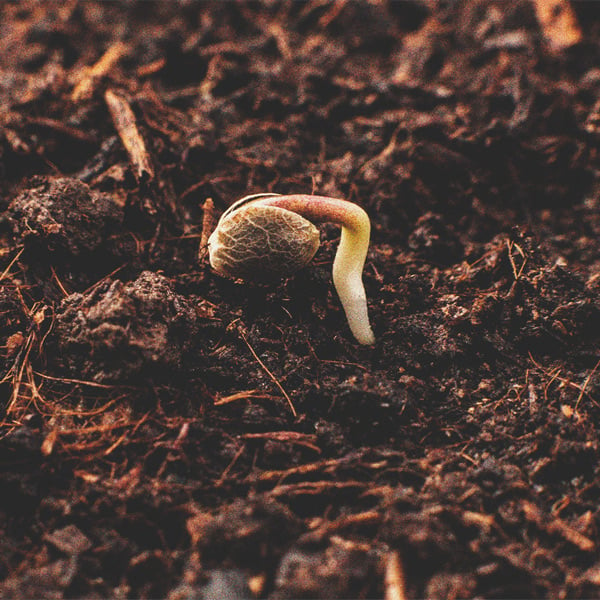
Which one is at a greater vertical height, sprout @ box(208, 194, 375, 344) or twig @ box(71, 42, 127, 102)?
twig @ box(71, 42, 127, 102)

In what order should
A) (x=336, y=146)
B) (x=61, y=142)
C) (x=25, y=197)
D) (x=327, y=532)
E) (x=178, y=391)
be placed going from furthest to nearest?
1. (x=336, y=146)
2. (x=61, y=142)
3. (x=25, y=197)
4. (x=178, y=391)
5. (x=327, y=532)

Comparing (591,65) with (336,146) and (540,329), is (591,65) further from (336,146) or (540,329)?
(540,329)

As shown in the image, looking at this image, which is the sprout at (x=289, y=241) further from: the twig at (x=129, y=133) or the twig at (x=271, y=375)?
the twig at (x=129, y=133)

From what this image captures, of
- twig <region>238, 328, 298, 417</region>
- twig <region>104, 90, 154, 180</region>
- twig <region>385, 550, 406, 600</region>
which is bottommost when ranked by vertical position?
twig <region>385, 550, 406, 600</region>

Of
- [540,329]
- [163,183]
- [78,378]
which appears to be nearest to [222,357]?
[78,378]

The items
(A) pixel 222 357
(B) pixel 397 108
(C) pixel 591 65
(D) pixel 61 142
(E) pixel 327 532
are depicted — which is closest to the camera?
(E) pixel 327 532

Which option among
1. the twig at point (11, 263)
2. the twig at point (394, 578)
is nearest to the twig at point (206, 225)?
the twig at point (11, 263)

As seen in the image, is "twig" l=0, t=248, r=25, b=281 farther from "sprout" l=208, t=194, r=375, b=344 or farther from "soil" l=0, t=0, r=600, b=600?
"sprout" l=208, t=194, r=375, b=344

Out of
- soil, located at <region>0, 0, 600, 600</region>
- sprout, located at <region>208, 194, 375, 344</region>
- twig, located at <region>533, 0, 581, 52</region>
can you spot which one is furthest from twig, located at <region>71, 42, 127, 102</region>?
twig, located at <region>533, 0, 581, 52</region>
